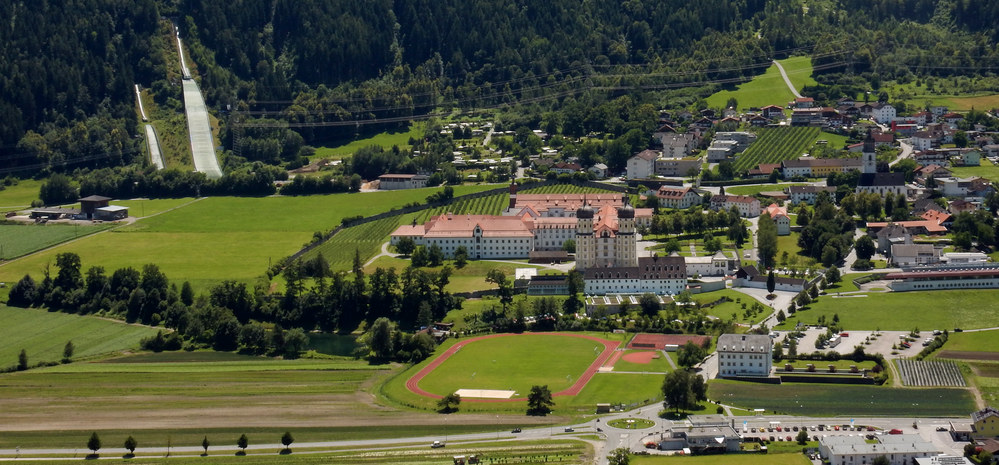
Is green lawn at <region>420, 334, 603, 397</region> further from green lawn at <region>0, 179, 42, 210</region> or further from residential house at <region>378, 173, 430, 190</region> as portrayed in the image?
green lawn at <region>0, 179, 42, 210</region>

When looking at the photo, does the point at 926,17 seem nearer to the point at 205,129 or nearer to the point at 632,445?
the point at 205,129

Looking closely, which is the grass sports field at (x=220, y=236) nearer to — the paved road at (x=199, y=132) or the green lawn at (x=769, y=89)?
the paved road at (x=199, y=132)

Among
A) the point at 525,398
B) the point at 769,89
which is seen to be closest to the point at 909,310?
the point at 525,398

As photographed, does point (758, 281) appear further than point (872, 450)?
Yes

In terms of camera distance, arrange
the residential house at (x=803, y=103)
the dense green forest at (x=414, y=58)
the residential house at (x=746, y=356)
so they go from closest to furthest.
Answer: the residential house at (x=746, y=356)
the residential house at (x=803, y=103)
the dense green forest at (x=414, y=58)

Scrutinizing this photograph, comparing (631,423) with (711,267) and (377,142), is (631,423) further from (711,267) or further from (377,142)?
(377,142)

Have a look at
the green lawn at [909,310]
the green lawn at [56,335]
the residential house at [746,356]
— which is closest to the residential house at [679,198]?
the green lawn at [909,310]
